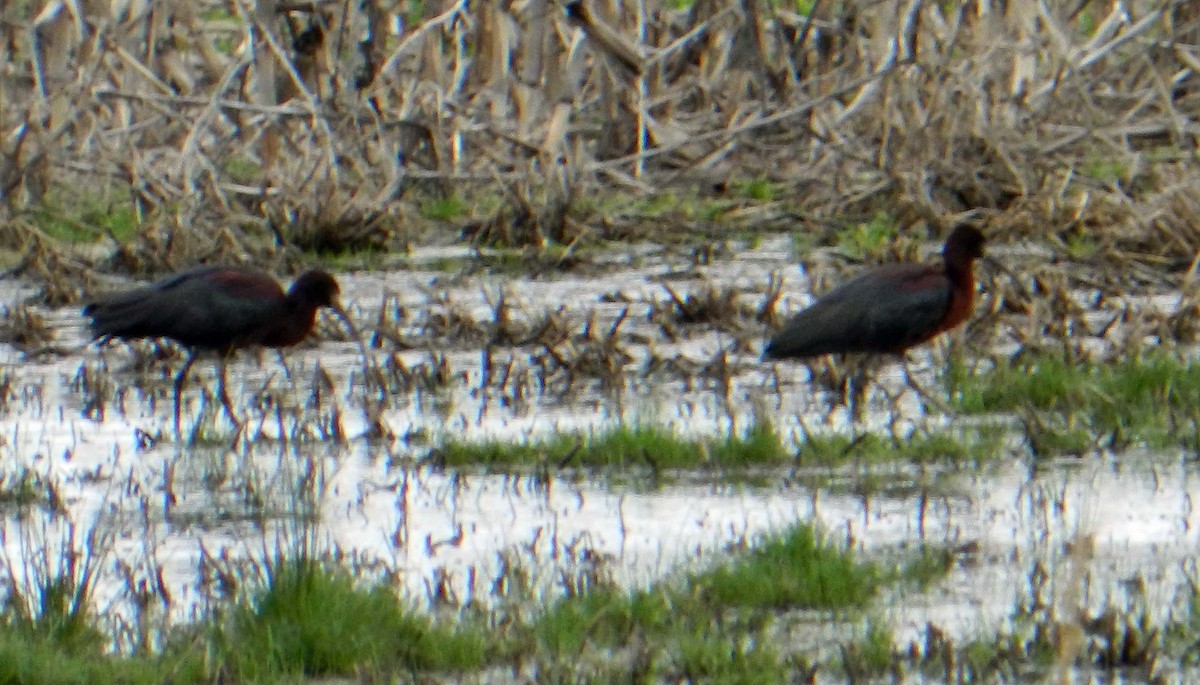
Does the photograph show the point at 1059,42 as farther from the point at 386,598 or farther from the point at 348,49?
the point at 386,598

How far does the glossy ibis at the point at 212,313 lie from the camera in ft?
26.3

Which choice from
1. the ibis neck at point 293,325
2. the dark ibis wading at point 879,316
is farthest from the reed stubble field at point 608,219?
the ibis neck at point 293,325

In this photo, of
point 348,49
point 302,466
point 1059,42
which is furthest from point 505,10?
point 302,466

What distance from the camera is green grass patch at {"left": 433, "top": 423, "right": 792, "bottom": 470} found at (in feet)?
22.0

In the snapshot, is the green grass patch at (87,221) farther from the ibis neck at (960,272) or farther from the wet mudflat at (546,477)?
the ibis neck at (960,272)

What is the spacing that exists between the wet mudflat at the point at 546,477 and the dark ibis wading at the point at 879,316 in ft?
0.65

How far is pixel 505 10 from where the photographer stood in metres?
13.2

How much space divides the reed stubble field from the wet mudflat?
49mm

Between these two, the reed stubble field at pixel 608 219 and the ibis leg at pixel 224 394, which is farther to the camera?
the ibis leg at pixel 224 394

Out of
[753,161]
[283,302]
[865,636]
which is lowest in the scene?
[865,636]

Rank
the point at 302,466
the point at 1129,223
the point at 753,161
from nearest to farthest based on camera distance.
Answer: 1. the point at 302,466
2. the point at 1129,223
3. the point at 753,161

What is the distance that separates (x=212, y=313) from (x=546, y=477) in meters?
1.96

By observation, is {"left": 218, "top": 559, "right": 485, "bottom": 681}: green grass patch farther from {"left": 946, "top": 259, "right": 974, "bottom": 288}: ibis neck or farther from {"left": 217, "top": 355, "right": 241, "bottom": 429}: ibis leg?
{"left": 946, "top": 259, "right": 974, "bottom": 288}: ibis neck

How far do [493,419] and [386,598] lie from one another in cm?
309
